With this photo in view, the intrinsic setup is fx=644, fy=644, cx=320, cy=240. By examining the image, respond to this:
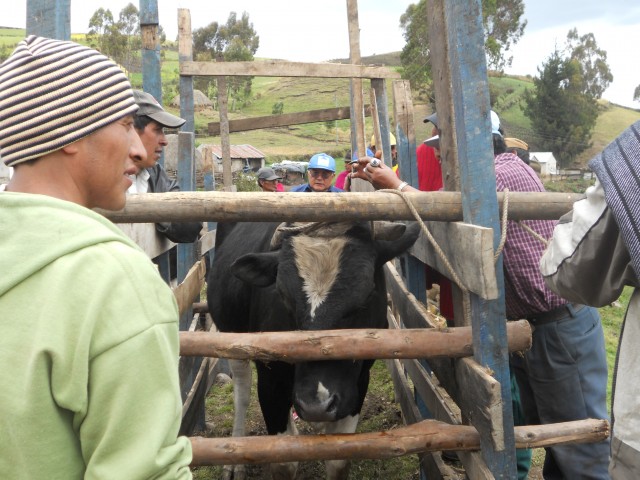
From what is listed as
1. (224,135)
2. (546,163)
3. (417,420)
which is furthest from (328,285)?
(546,163)

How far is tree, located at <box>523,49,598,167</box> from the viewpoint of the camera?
4694cm

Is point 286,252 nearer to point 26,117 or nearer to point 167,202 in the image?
point 167,202

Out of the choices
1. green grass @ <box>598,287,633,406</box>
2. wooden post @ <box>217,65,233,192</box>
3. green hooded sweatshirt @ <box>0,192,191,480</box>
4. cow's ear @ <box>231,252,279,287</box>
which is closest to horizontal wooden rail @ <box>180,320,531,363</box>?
cow's ear @ <box>231,252,279,287</box>

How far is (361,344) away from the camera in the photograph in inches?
106

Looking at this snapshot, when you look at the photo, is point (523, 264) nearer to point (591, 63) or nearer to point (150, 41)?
point (150, 41)

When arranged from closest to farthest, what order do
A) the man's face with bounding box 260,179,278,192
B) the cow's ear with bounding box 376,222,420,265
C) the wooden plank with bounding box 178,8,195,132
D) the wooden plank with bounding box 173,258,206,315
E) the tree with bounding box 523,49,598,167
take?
the cow's ear with bounding box 376,222,420,265, the wooden plank with bounding box 173,258,206,315, the wooden plank with bounding box 178,8,195,132, the man's face with bounding box 260,179,278,192, the tree with bounding box 523,49,598,167

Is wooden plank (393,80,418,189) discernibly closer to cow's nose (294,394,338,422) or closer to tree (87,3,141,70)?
cow's nose (294,394,338,422)

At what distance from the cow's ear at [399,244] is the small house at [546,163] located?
40.5 metres

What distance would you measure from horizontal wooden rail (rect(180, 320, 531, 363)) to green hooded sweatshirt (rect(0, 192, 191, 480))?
61.8 inches

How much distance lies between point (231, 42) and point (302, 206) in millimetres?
60760

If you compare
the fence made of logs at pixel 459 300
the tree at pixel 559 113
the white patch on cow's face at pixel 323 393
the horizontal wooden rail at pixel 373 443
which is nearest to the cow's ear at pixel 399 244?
the fence made of logs at pixel 459 300

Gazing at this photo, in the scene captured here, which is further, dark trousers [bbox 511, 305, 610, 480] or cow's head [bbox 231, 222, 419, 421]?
dark trousers [bbox 511, 305, 610, 480]

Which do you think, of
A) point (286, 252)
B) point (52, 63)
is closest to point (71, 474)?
point (52, 63)

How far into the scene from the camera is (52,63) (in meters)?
1.23
